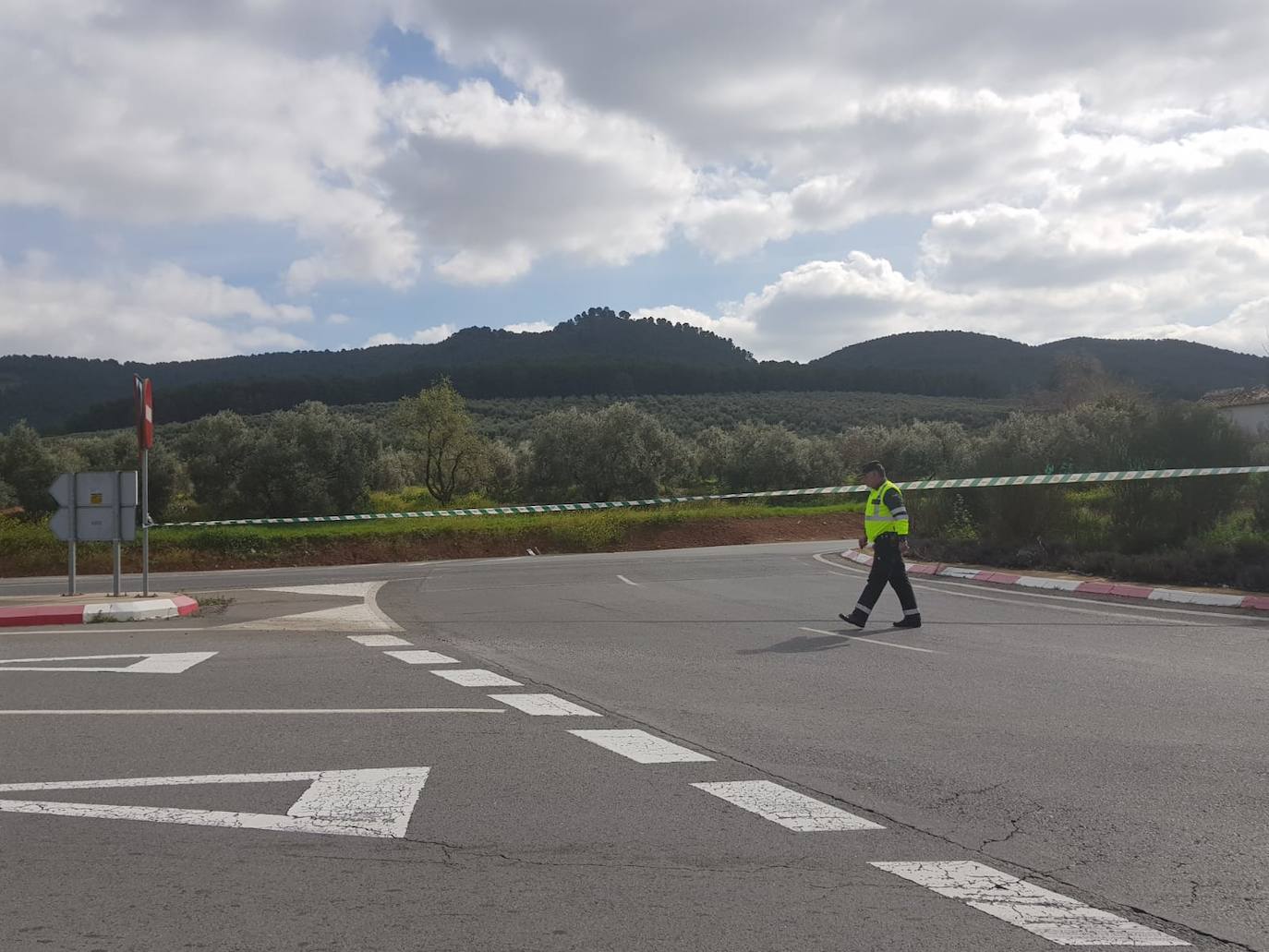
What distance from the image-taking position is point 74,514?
15.3 m

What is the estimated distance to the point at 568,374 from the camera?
454 ft

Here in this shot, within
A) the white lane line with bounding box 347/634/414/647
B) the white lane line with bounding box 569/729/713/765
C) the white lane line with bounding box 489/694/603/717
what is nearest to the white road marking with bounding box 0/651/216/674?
the white lane line with bounding box 347/634/414/647

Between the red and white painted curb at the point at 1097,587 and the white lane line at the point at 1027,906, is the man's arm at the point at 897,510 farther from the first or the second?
the white lane line at the point at 1027,906

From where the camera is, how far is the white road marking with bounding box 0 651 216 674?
991 centimetres

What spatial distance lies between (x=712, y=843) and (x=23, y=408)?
12916 cm

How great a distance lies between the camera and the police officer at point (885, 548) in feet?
42.4

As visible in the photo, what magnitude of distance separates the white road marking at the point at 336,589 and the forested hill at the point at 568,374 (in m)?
70.7

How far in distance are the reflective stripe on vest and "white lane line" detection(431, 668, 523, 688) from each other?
5.35 m

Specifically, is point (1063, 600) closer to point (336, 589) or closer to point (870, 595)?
point (870, 595)

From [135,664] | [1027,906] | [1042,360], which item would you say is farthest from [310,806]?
[1042,360]

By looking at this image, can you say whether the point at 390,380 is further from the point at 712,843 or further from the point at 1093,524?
the point at 712,843

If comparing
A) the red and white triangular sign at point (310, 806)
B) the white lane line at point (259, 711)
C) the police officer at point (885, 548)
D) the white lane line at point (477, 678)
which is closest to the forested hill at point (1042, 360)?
the police officer at point (885, 548)

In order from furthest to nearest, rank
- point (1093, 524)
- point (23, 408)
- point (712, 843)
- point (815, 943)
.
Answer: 1. point (23, 408)
2. point (1093, 524)
3. point (712, 843)
4. point (815, 943)

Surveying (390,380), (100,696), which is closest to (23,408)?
(390,380)
